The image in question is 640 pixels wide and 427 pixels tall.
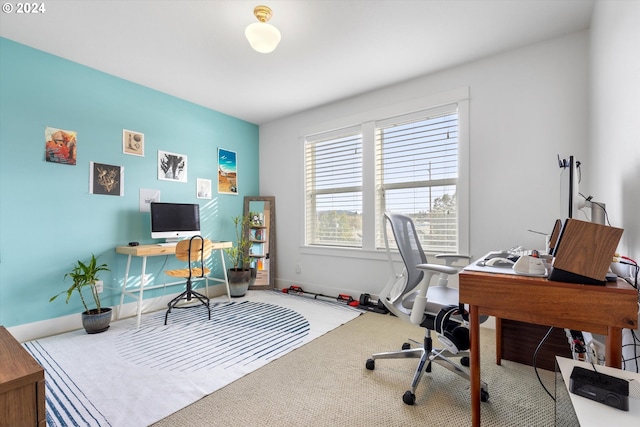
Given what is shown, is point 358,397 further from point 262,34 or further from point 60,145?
point 60,145

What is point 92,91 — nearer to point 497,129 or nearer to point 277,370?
point 277,370

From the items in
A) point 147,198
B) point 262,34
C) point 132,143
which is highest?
point 262,34

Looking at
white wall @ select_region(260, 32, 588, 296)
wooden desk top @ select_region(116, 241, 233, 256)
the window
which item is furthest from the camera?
the window

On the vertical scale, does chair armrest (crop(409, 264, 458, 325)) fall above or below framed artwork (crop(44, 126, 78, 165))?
below

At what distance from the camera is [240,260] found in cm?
429

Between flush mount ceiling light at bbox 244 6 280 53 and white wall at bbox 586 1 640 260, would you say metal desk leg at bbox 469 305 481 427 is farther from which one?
flush mount ceiling light at bbox 244 6 280 53

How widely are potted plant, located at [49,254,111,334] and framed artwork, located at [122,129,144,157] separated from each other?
1179 millimetres

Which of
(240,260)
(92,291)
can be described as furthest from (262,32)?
(240,260)

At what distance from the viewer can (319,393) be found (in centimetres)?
173

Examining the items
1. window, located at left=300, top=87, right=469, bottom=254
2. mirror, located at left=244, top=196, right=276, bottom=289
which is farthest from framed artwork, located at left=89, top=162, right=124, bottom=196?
window, located at left=300, top=87, right=469, bottom=254

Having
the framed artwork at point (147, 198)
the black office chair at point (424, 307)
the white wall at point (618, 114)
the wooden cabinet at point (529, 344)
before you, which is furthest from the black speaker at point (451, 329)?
the framed artwork at point (147, 198)

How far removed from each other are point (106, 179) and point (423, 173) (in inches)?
131

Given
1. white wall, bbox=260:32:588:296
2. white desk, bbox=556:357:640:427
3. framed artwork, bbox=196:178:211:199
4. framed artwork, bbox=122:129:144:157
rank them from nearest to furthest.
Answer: white desk, bbox=556:357:640:427
white wall, bbox=260:32:588:296
framed artwork, bbox=122:129:144:157
framed artwork, bbox=196:178:211:199

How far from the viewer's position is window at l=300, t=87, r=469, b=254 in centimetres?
296
